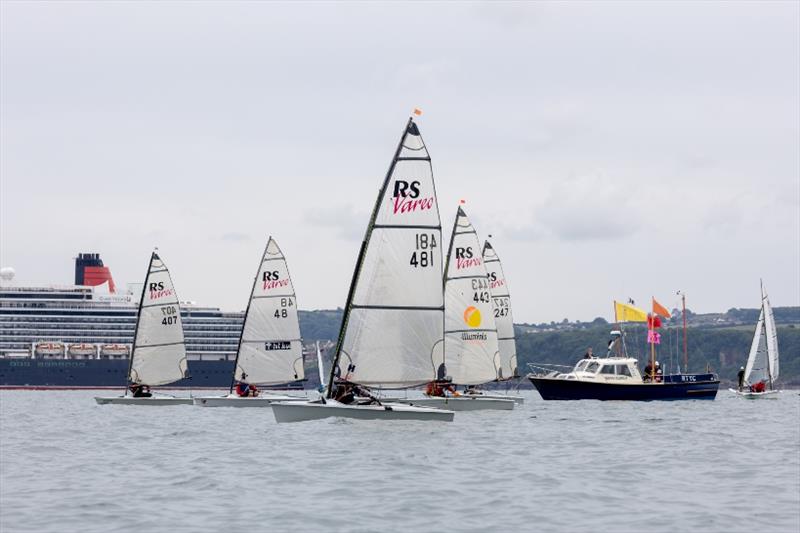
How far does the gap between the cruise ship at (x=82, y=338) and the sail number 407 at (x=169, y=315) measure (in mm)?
79427

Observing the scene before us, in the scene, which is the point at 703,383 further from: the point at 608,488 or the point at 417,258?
the point at 608,488

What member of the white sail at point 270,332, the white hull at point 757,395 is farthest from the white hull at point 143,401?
the white hull at point 757,395

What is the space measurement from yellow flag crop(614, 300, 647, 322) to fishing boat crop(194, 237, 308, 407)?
24395 millimetres

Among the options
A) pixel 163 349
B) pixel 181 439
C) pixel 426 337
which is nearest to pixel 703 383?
pixel 163 349

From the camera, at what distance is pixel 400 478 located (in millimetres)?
24984

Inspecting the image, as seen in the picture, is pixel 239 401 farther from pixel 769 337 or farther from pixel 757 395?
pixel 769 337

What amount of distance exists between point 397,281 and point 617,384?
3496 centimetres

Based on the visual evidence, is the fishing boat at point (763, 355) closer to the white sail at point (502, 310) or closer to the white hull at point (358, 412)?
the white sail at point (502, 310)

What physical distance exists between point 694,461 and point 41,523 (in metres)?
15.9

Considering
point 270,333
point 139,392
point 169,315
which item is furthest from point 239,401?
point 169,315

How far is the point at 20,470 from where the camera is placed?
89.9 feet

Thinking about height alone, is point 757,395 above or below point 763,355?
below

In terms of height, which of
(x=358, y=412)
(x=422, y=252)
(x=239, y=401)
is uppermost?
(x=422, y=252)

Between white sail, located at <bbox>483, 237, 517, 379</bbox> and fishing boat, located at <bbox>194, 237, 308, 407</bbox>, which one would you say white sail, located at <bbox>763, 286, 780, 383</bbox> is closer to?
white sail, located at <bbox>483, 237, 517, 379</bbox>
